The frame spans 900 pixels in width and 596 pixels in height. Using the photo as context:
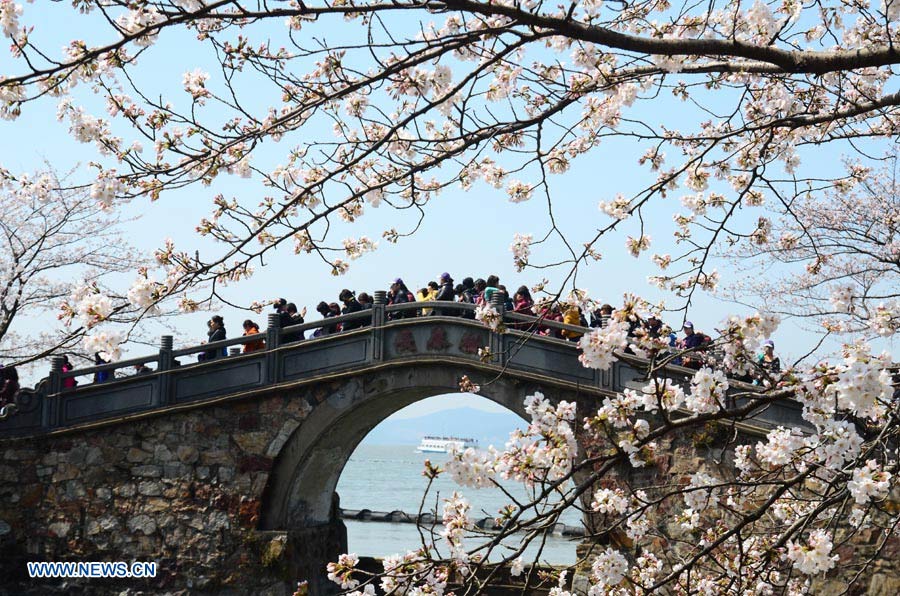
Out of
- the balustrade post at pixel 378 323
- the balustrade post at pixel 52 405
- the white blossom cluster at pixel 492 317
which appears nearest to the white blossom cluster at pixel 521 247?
the white blossom cluster at pixel 492 317

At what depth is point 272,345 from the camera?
16406 mm

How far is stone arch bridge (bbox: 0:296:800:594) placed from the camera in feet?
52.1

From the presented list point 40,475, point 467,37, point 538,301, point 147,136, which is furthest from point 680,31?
point 40,475

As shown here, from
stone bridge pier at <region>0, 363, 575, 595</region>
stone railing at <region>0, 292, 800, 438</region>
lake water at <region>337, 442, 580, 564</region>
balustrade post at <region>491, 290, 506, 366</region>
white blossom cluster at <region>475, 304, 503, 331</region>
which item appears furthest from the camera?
lake water at <region>337, 442, 580, 564</region>

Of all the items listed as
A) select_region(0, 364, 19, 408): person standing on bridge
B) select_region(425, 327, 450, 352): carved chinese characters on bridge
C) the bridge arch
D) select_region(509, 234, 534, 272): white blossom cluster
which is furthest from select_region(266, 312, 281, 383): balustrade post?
select_region(509, 234, 534, 272): white blossom cluster

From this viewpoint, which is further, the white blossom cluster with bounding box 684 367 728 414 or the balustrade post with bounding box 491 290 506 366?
the balustrade post with bounding box 491 290 506 366

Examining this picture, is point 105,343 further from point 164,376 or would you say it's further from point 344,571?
point 164,376

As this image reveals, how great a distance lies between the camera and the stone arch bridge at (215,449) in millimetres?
15875

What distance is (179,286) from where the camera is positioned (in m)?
5.12

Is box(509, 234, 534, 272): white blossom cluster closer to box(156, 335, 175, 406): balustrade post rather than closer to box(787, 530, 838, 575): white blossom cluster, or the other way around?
box(787, 530, 838, 575): white blossom cluster

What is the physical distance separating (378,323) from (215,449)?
3328 mm

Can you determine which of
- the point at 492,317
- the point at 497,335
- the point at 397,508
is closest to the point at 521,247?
the point at 492,317

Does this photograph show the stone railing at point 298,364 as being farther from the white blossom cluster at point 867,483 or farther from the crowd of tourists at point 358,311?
the white blossom cluster at point 867,483

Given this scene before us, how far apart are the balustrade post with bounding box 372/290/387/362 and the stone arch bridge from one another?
21mm
